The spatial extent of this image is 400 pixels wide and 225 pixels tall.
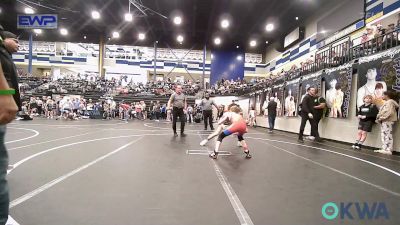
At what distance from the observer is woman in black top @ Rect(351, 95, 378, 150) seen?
8.37 m

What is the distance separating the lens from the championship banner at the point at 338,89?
10.0 meters

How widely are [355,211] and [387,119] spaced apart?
5.78 meters

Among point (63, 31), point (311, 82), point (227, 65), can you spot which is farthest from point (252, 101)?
point (63, 31)

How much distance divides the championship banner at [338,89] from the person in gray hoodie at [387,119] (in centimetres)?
221

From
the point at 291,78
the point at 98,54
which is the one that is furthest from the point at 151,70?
the point at 291,78

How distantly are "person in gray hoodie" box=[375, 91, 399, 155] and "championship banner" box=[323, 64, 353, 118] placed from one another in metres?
2.21

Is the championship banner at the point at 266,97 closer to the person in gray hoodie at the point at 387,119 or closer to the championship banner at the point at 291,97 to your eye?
the championship banner at the point at 291,97

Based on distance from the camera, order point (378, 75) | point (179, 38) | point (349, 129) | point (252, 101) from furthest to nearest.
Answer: point (179, 38) → point (252, 101) → point (349, 129) → point (378, 75)

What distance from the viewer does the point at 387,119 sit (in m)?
7.60

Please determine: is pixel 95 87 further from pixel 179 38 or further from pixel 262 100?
pixel 262 100

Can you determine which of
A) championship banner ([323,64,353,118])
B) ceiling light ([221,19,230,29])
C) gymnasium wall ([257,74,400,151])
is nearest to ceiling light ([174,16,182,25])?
ceiling light ([221,19,230,29])

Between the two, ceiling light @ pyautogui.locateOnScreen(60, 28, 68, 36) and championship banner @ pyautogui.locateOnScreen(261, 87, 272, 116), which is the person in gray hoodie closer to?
championship banner @ pyautogui.locateOnScreen(261, 87, 272, 116)

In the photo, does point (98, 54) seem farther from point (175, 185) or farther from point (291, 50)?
point (175, 185)

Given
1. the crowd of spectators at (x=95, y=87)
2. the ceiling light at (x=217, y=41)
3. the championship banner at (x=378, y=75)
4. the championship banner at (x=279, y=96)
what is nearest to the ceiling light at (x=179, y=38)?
the ceiling light at (x=217, y=41)
